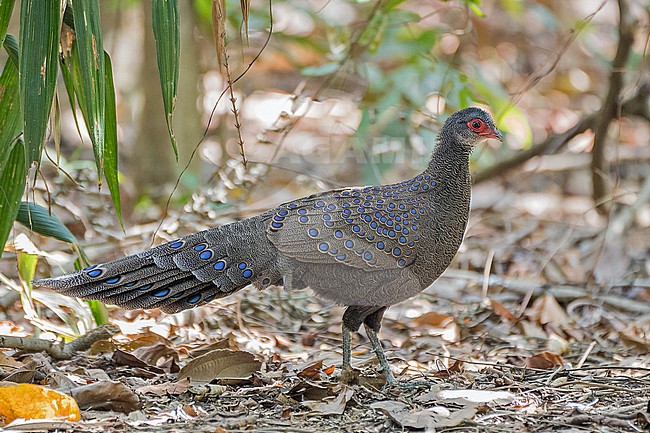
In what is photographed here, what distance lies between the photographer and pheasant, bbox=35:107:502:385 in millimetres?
3186

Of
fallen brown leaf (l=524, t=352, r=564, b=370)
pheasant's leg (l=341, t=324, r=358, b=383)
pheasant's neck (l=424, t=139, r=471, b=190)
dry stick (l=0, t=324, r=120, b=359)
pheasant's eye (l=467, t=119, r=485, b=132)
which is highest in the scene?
pheasant's eye (l=467, t=119, r=485, b=132)

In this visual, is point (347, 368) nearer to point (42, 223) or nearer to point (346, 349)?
point (346, 349)

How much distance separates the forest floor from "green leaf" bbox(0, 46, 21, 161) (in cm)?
84

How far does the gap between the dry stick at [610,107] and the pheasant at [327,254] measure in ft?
7.33

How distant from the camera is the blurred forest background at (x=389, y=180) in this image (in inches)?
171

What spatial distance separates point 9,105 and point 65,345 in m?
0.95

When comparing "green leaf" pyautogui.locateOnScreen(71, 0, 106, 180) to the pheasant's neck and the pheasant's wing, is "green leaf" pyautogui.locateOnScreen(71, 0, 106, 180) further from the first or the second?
the pheasant's neck

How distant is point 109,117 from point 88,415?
1.06 metres

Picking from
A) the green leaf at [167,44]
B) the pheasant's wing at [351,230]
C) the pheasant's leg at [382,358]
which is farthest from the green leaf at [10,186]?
the pheasant's leg at [382,358]

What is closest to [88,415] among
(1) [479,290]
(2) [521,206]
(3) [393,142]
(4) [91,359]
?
(4) [91,359]

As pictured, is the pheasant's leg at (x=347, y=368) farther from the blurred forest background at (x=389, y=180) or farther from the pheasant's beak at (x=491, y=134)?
the pheasant's beak at (x=491, y=134)

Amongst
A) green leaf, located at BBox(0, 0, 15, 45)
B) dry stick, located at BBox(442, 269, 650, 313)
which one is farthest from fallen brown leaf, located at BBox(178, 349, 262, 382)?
dry stick, located at BBox(442, 269, 650, 313)

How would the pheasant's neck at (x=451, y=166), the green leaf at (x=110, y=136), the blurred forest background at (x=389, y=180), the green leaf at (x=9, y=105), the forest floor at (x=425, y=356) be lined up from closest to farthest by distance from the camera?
the forest floor at (x=425, y=356) < the green leaf at (x=110, y=136) < the green leaf at (x=9, y=105) < the pheasant's neck at (x=451, y=166) < the blurred forest background at (x=389, y=180)

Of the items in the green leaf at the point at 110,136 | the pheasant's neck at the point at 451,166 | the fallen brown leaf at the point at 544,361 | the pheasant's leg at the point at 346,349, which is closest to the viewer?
the green leaf at the point at 110,136
